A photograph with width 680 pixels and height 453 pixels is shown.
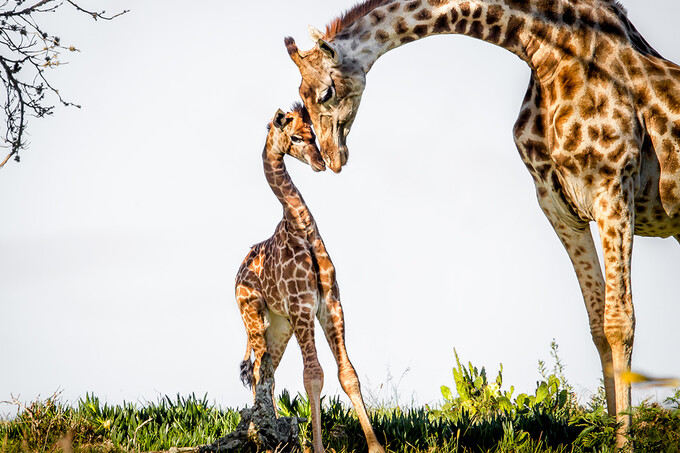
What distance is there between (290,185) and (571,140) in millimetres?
2374

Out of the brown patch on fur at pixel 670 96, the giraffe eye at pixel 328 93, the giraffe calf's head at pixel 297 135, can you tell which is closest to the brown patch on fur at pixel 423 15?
the giraffe eye at pixel 328 93

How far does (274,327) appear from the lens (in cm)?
664

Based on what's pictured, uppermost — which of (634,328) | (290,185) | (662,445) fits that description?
(290,185)

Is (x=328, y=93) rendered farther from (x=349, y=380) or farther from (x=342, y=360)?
(x=349, y=380)

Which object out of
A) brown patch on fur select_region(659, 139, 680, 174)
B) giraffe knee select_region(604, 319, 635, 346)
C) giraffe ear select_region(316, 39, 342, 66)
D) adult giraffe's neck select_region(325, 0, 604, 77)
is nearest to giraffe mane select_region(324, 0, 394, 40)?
adult giraffe's neck select_region(325, 0, 604, 77)

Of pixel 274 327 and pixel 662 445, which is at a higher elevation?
pixel 274 327

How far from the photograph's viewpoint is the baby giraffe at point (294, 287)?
5.80 meters

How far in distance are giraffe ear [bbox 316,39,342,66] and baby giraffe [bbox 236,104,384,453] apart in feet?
2.77

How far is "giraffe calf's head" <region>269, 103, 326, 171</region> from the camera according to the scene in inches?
237

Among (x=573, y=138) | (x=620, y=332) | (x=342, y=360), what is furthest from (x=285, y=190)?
(x=620, y=332)

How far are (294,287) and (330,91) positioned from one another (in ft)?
5.42

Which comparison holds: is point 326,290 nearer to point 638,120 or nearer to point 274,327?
point 274,327

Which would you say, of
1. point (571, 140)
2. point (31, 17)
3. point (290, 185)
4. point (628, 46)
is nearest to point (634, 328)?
point (571, 140)

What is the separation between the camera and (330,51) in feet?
17.5
